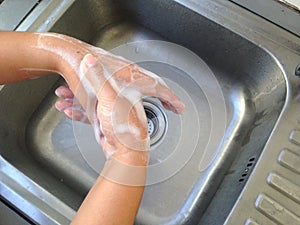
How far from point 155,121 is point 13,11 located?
1.09 ft

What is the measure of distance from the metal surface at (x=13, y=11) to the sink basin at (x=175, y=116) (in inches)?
2.4

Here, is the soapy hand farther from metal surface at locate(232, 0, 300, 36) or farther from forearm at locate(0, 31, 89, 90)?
metal surface at locate(232, 0, 300, 36)

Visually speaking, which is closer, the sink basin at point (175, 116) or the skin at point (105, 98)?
the skin at point (105, 98)

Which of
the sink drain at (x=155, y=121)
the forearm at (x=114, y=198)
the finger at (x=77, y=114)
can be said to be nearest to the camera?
the forearm at (x=114, y=198)

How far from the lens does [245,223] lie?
2.12 ft

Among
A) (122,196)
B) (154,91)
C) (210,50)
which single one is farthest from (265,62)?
(122,196)

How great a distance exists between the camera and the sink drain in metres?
0.83

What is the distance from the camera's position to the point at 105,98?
0.64m

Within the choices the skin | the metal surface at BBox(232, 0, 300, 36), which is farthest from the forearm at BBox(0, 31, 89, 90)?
the metal surface at BBox(232, 0, 300, 36)

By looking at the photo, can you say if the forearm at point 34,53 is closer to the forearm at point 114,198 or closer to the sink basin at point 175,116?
the sink basin at point 175,116

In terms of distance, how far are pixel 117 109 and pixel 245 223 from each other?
26 centimetres

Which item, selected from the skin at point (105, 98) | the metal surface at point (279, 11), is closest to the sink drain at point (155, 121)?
the skin at point (105, 98)

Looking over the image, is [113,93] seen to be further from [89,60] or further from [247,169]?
[247,169]

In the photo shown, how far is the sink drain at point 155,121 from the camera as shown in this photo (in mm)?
835
